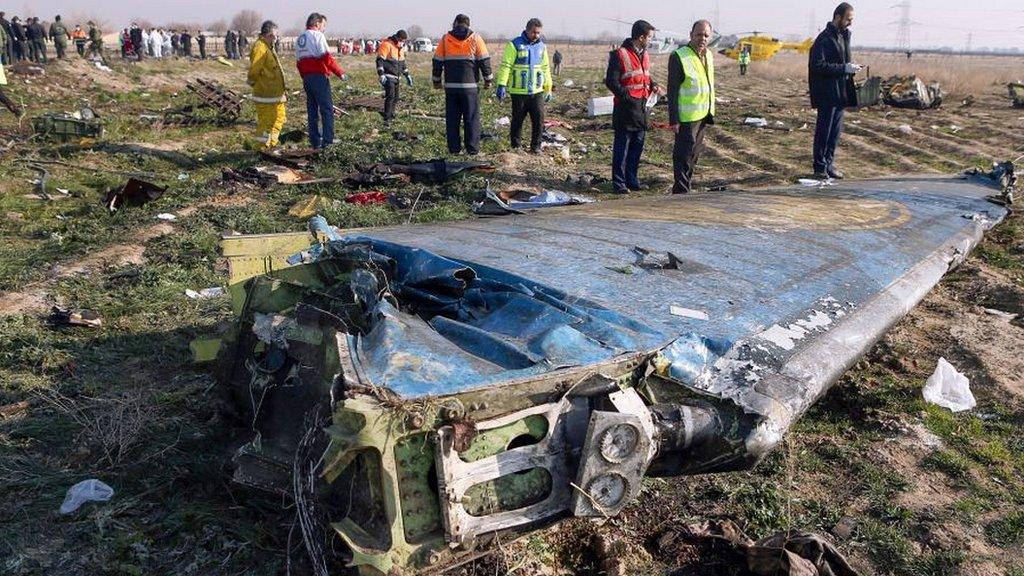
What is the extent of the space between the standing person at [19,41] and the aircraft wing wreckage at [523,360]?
23343 millimetres

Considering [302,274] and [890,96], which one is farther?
[890,96]

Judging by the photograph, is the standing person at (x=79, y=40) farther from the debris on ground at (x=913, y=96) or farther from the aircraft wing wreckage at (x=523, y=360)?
the aircraft wing wreckage at (x=523, y=360)

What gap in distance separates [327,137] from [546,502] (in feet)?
27.3

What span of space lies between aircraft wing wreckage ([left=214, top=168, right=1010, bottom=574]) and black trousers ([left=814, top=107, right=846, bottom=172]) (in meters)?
4.46

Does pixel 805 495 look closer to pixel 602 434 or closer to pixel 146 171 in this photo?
pixel 602 434

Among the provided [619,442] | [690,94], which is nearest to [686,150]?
[690,94]

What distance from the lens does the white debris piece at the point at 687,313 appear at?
2926mm

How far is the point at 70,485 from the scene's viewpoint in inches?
117

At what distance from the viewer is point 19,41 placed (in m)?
21.7

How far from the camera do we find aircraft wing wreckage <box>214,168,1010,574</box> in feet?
6.59

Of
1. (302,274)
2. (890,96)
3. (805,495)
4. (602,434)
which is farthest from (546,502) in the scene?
(890,96)

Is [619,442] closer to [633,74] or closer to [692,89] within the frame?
[692,89]

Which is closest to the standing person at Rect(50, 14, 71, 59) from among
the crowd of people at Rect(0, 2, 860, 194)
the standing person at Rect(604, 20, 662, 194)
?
the crowd of people at Rect(0, 2, 860, 194)

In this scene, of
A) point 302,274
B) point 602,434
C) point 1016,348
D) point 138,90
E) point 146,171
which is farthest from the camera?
point 138,90
